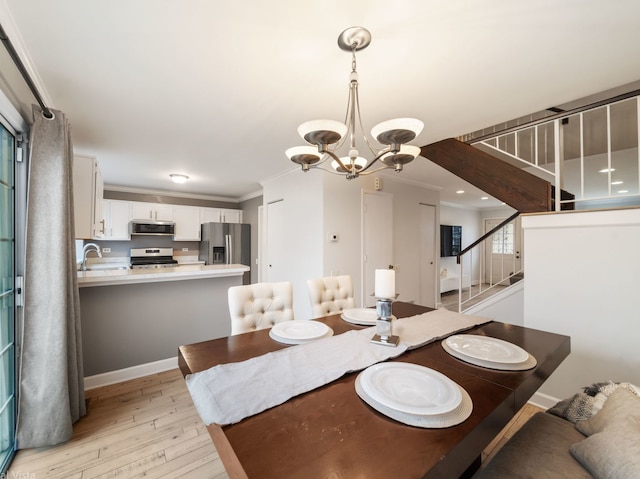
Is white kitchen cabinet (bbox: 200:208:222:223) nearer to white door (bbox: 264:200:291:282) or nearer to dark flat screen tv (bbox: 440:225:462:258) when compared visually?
white door (bbox: 264:200:291:282)

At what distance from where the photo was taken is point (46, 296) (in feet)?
5.50

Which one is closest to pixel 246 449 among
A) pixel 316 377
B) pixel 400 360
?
pixel 316 377

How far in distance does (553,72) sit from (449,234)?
587 centimetres

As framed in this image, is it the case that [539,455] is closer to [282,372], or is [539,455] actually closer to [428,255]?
[282,372]

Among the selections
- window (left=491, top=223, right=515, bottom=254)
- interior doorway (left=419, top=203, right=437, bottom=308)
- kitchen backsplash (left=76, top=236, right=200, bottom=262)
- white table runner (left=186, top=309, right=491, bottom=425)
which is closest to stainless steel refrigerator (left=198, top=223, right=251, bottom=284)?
kitchen backsplash (left=76, top=236, right=200, bottom=262)

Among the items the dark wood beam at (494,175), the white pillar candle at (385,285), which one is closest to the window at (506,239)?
the dark wood beam at (494,175)

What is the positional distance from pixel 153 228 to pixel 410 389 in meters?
5.54

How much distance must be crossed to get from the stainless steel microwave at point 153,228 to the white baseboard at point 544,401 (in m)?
5.97

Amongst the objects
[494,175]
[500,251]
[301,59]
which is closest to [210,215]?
[301,59]

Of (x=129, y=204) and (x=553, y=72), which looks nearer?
(x=553, y=72)

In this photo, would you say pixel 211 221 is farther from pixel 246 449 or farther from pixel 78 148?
pixel 246 449

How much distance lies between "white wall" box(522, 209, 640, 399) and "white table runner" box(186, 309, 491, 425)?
1346mm

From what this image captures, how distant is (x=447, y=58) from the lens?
1.60 meters

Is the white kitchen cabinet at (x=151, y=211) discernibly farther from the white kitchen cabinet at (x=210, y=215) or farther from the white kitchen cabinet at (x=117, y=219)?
the white kitchen cabinet at (x=210, y=215)
